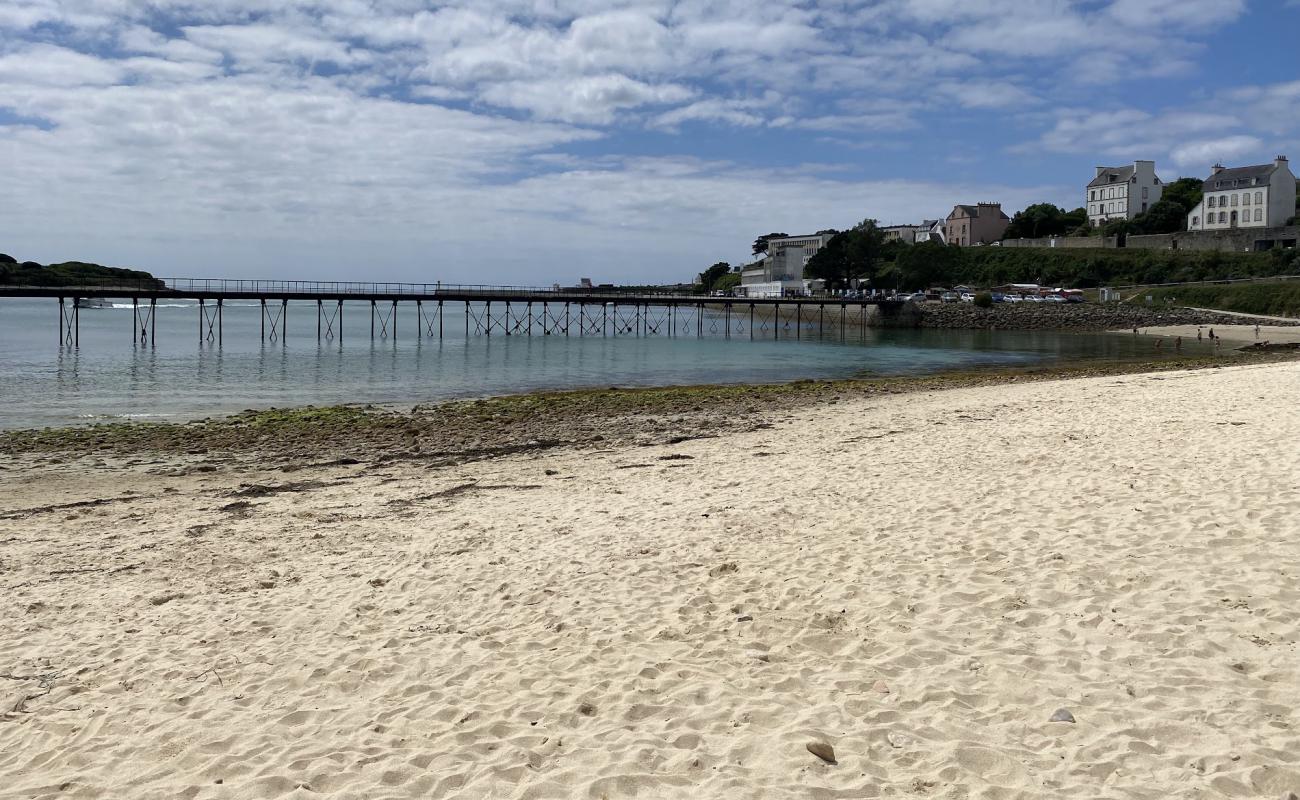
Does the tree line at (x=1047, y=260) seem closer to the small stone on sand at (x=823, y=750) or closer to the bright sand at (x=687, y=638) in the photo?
the bright sand at (x=687, y=638)

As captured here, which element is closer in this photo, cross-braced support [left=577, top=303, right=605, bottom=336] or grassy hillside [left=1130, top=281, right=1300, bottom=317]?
grassy hillside [left=1130, top=281, right=1300, bottom=317]

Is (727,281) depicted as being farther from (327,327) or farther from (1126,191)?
(327,327)

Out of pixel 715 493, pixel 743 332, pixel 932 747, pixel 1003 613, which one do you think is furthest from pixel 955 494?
pixel 743 332

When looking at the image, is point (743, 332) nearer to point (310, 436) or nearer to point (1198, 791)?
point (310, 436)

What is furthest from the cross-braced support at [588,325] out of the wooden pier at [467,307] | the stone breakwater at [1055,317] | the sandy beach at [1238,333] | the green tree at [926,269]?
the sandy beach at [1238,333]

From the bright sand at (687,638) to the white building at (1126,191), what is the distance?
9566 cm

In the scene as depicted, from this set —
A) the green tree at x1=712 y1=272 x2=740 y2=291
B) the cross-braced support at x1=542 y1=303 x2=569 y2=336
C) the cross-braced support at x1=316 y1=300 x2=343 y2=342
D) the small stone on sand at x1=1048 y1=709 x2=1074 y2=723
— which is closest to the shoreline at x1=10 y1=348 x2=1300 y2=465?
the small stone on sand at x1=1048 y1=709 x2=1074 y2=723

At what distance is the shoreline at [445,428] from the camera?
46.8ft

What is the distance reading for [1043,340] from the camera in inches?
2111

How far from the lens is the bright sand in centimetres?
389

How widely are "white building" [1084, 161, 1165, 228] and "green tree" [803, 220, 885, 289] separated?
74.1 feet

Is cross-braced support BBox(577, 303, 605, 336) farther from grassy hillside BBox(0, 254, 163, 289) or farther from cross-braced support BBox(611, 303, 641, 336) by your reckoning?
grassy hillside BBox(0, 254, 163, 289)

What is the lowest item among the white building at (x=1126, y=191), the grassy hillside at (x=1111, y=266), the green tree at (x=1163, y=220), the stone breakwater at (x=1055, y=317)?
the stone breakwater at (x=1055, y=317)

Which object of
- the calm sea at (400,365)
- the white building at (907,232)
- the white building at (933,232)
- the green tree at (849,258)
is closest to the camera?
the calm sea at (400,365)
